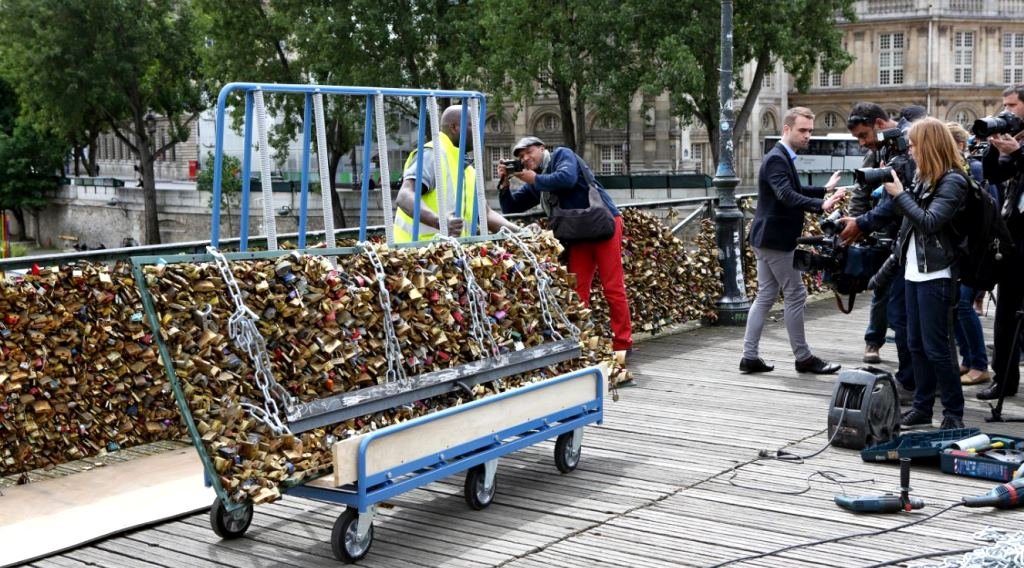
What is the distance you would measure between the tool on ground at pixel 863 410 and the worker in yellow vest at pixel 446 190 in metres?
2.66

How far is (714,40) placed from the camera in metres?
49.6

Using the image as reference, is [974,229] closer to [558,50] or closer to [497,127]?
[558,50]

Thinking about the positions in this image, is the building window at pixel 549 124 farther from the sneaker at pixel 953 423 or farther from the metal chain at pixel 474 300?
the metal chain at pixel 474 300

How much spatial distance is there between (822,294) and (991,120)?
8906 millimetres

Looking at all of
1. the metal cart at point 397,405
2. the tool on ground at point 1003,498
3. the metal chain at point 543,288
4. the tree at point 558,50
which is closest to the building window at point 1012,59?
the tree at point 558,50

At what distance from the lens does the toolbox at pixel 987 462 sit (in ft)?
25.7

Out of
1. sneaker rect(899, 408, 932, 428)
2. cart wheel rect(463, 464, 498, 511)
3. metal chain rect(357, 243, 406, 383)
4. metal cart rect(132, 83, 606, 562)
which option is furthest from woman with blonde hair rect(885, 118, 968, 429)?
metal chain rect(357, 243, 406, 383)

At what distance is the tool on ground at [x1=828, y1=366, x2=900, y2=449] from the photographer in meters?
8.70

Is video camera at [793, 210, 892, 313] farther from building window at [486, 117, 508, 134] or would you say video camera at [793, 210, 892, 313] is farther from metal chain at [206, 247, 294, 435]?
building window at [486, 117, 508, 134]

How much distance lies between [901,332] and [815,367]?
120 centimetres

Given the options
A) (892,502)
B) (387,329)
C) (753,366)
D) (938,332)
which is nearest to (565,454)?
(387,329)

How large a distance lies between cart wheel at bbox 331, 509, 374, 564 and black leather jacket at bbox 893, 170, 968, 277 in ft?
13.4

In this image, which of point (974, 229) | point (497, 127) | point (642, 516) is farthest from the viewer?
point (497, 127)

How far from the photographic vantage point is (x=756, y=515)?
7.36m
